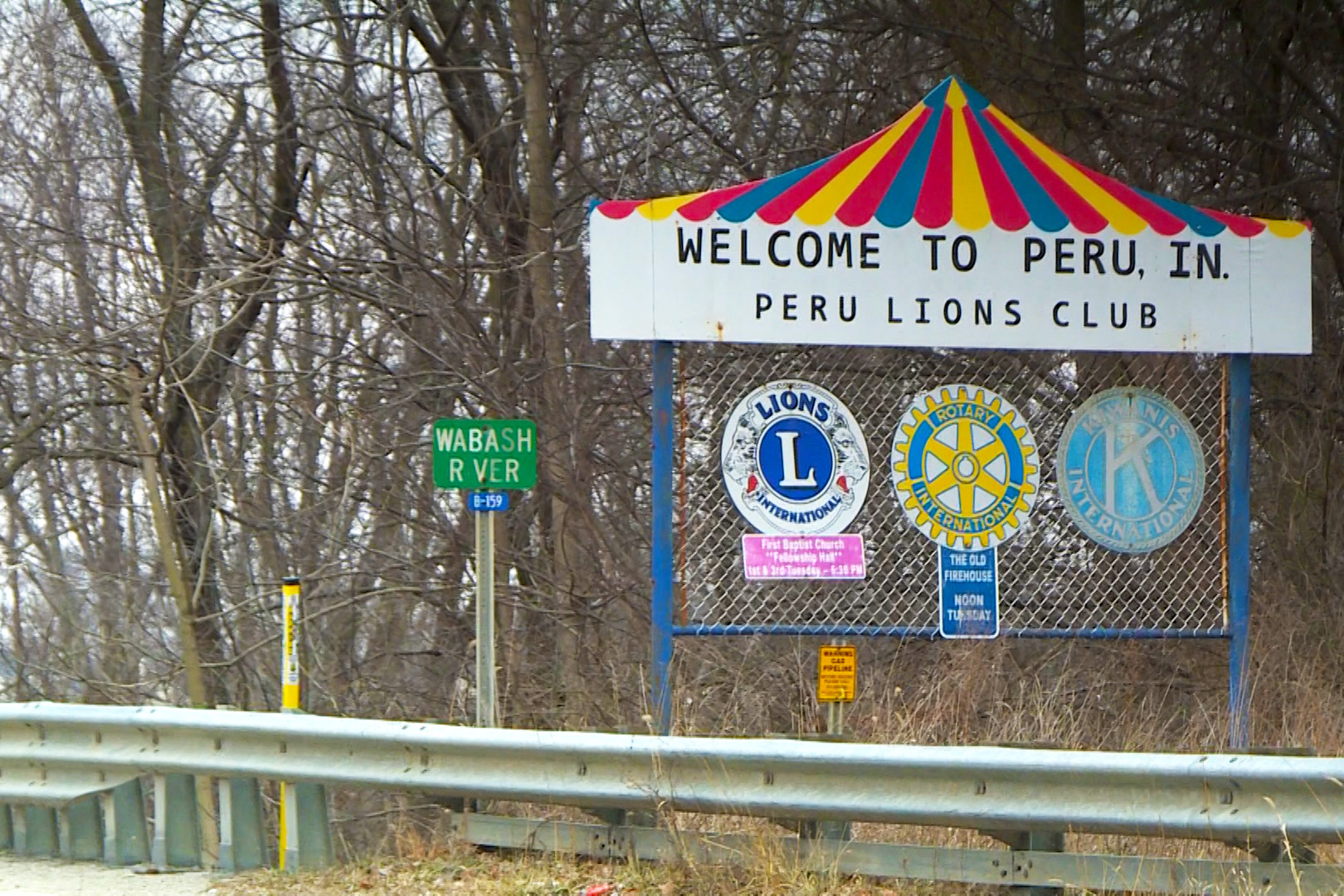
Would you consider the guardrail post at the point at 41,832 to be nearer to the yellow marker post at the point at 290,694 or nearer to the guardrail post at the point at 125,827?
the guardrail post at the point at 125,827

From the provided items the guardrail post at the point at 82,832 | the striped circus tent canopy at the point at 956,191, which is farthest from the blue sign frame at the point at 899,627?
the guardrail post at the point at 82,832

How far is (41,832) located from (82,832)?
23 cm

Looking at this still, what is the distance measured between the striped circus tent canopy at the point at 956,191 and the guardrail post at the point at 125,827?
135 inches

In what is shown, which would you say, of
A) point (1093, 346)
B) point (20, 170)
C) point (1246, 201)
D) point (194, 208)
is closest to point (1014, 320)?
point (1093, 346)

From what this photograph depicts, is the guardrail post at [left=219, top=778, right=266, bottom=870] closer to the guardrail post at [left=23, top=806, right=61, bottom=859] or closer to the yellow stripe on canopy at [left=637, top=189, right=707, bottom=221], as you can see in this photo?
the guardrail post at [left=23, top=806, right=61, bottom=859]

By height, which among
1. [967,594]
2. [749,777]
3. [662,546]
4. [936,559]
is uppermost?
[662,546]

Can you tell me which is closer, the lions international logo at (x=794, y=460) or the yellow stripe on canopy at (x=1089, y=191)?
the lions international logo at (x=794, y=460)

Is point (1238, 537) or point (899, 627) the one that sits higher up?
point (1238, 537)

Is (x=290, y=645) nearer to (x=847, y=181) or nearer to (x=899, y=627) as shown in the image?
(x=899, y=627)

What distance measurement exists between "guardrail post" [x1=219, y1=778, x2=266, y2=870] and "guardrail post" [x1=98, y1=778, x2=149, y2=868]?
0.40 meters

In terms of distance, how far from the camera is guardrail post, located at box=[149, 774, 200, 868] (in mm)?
6035

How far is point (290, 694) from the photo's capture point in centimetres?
637

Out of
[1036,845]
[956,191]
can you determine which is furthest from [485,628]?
[956,191]

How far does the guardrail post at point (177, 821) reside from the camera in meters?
6.04
